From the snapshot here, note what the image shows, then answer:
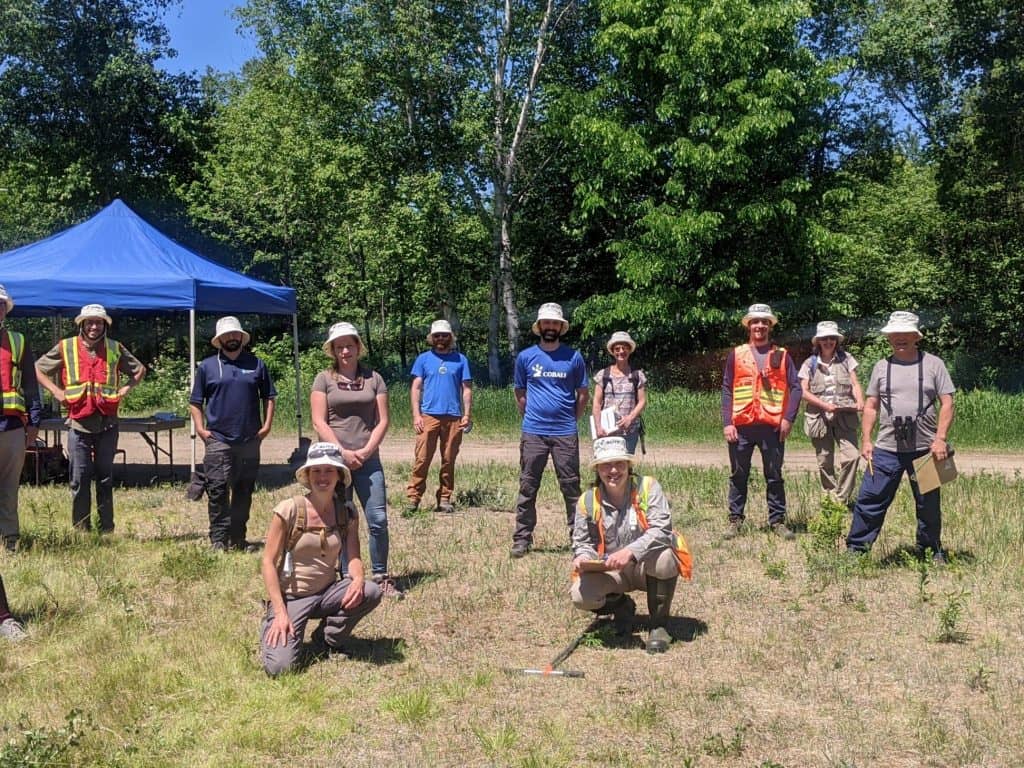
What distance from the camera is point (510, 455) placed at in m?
14.8

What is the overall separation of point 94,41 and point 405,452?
18596mm

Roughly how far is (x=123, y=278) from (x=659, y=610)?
25.9 ft

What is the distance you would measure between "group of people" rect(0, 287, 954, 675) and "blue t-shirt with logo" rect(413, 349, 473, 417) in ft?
0.05

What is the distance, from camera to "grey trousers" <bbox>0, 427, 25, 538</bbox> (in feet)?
23.0

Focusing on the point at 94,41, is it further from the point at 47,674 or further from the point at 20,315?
the point at 47,674

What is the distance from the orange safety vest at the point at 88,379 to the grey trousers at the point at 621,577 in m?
4.30

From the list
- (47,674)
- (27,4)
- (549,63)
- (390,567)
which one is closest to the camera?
(47,674)

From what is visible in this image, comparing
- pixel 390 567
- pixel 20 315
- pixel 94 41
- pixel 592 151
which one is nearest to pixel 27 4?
pixel 94 41

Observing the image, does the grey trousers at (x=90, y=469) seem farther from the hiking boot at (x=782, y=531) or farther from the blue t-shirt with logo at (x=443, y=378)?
the hiking boot at (x=782, y=531)

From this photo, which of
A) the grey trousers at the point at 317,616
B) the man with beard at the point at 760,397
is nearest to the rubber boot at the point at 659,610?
the grey trousers at the point at 317,616

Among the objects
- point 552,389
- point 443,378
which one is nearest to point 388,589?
point 552,389

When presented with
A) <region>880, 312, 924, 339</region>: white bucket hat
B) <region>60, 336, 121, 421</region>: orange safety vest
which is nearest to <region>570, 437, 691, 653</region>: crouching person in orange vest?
<region>880, 312, 924, 339</region>: white bucket hat

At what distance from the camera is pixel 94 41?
91.0ft

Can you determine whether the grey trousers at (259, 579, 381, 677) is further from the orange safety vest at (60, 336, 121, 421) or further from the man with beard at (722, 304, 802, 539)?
the man with beard at (722, 304, 802, 539)
